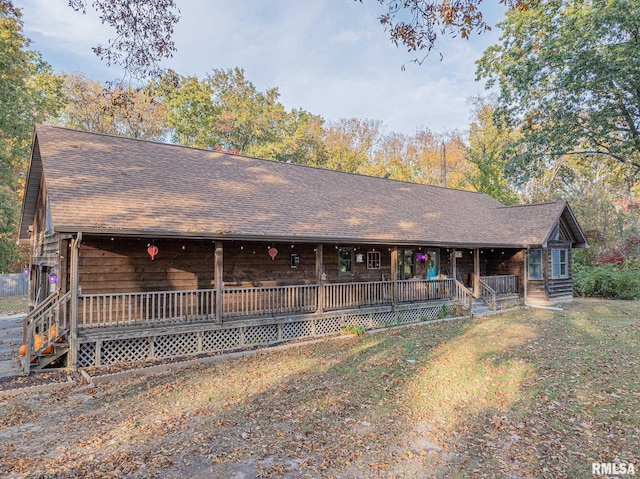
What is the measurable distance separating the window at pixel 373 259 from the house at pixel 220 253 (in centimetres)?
5

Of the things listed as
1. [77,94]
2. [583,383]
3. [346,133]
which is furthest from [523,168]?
[77,94]

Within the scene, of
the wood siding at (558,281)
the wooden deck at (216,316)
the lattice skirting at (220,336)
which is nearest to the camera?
the wooden deck at (216,316)

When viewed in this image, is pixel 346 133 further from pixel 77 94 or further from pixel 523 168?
pixel 77 94

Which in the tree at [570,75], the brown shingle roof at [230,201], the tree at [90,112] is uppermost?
the tree at [90,112]

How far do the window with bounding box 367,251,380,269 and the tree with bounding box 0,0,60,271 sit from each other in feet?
63.8

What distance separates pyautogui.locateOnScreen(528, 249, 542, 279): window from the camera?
17969 mm

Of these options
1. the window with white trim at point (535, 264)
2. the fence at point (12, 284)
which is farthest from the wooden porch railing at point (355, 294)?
the fence at point (12, 284)

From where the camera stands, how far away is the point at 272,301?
1116 centimetres

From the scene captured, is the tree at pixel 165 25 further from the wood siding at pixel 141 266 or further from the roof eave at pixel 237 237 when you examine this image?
the wood siding at pixel 141 266

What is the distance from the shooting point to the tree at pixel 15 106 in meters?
19.7

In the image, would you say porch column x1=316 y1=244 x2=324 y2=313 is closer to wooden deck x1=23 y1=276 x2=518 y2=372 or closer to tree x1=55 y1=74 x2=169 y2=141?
wooden deck x1=23 y1=276 x2=518 y2=372

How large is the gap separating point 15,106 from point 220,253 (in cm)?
2002

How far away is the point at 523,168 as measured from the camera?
64.5 ft

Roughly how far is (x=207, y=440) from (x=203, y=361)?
162 inches
